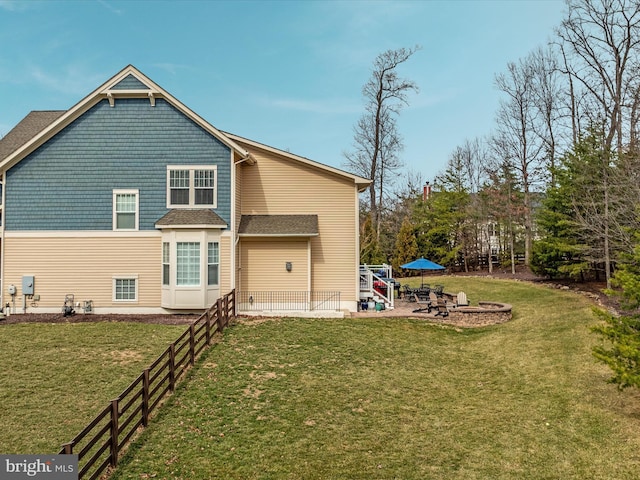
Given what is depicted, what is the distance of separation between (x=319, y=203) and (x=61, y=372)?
11364mm

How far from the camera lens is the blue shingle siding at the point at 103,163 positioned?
1708 cm

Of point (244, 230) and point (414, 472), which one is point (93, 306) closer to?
point (244, 230)

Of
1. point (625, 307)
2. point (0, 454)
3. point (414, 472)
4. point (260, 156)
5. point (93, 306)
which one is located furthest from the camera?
point (260, 156)

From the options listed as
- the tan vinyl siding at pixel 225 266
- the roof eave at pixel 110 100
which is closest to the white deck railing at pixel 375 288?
the tan vinyl siding at pixel 225 266

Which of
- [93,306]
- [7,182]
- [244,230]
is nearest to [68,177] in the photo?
[7,182]

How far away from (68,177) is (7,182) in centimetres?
258

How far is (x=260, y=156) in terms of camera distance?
1819cm

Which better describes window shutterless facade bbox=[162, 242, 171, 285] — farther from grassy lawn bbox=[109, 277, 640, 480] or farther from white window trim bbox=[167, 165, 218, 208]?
grassy lawn bbox=[109, 277, 640, 480]

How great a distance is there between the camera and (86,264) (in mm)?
17062

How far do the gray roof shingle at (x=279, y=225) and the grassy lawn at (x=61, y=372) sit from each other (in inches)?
197

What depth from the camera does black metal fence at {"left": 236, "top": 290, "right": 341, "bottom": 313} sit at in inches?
687

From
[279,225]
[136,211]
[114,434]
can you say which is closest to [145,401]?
[114,434]

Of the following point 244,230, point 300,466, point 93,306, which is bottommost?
point 300,466

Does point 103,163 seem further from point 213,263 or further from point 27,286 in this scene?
point 213,263
